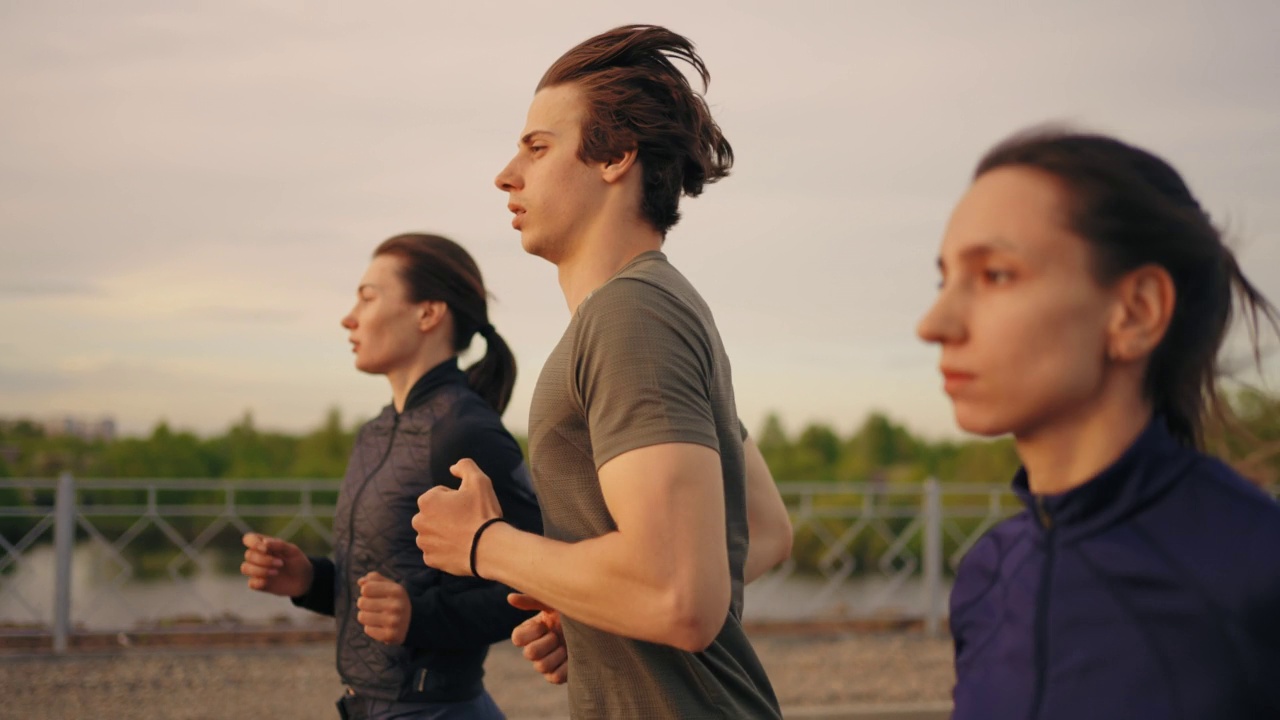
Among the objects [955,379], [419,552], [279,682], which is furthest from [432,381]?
[279,682]

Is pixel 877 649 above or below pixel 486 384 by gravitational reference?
below

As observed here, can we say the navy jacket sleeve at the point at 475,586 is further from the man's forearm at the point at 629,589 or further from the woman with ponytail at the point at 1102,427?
the woman with ponytail at the point at 1102,427

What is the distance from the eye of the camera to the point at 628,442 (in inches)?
62.7

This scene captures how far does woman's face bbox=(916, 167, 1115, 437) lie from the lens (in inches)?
43.4

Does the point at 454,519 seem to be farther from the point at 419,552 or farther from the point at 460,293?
the point at 460,293

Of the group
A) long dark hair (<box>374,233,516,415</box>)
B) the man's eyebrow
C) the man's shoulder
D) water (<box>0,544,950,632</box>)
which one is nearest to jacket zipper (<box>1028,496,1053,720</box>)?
the man's shoulder

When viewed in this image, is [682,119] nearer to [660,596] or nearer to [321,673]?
[660,596]

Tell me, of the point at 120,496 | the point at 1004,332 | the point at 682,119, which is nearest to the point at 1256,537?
the point at 1004,332

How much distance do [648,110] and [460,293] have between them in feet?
5.10

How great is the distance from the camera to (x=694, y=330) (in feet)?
5.71

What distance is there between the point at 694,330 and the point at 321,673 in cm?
706

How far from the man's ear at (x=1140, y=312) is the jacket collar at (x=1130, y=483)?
0.09 meters

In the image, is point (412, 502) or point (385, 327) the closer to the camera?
point (412, 502)

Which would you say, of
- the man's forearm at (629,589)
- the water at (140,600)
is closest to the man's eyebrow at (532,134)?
the man's forearm at (629,589)
